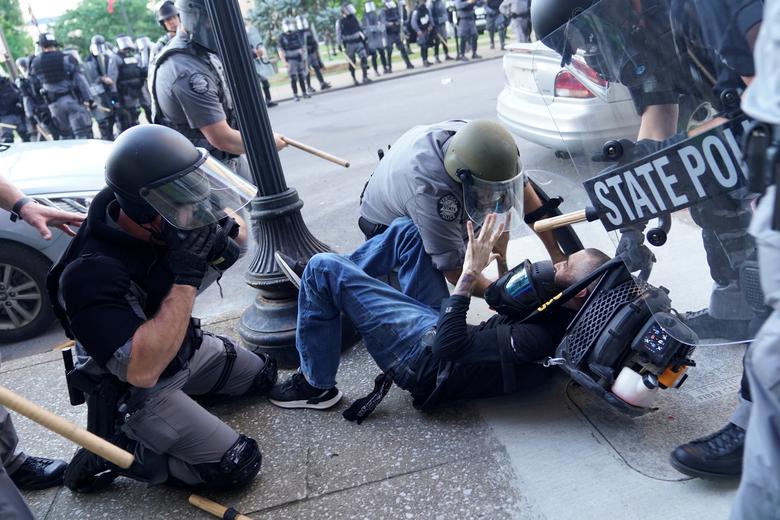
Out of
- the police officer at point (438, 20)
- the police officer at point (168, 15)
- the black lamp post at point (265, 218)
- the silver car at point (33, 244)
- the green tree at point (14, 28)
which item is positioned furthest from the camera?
the green tree at point (14, 28)

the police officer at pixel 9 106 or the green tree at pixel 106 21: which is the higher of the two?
the police officer at pixel 9 106

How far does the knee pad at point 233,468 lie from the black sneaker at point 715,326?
160 centimetres

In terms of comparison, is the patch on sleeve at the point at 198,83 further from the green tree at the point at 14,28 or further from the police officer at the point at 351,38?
the green tree at the point at 14,28

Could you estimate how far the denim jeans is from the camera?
2.80 metres

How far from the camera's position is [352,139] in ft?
29.7

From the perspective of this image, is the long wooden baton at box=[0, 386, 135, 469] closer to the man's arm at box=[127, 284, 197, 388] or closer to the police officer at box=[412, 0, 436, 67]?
the man's arm at box=[127, 284, 197, 388]

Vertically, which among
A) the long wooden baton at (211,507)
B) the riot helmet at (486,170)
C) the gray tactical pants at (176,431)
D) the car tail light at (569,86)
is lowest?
the long wooden baton at (211,507)

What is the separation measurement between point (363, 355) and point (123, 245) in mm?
1406

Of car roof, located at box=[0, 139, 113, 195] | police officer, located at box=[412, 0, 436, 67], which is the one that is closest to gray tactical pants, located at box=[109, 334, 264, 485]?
car roof, located at box=[0, 139, 113, 195]

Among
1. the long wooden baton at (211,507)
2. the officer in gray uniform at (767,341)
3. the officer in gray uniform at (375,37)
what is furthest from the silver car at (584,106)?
the officer in gray uniform at (375,37)

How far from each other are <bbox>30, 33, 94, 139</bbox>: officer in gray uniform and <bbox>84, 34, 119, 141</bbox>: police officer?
121 centimetres

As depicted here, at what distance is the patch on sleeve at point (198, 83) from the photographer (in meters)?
3.71

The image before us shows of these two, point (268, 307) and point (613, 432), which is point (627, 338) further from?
point (268, 307)

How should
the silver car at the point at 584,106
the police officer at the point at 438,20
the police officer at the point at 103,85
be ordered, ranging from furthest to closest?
the police officer at the point at 438,20 → the police officer at the point at 103,85 → the silver car at the point at 584,106
